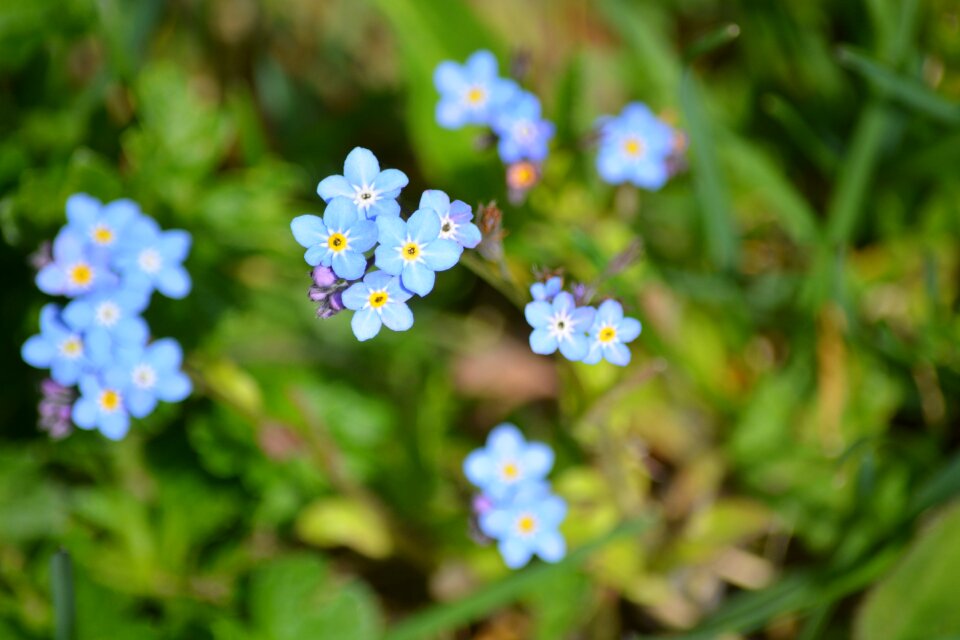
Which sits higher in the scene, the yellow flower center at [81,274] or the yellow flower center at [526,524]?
the yellow flower center at [81,274]

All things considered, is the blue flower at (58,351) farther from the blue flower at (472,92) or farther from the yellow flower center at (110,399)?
the blue flower at (472,92)

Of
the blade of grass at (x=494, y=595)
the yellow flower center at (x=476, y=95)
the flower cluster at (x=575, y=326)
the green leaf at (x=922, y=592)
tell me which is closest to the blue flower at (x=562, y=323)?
the flower cluster at (x=575, y=326)

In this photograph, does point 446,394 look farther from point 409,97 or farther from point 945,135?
point 945,135

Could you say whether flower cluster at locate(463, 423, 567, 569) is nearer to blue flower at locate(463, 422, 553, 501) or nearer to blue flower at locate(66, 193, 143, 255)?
blue flower at locate(463, 422, 553, 501)

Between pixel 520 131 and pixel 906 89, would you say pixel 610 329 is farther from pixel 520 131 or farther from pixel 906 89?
pixel 906 89

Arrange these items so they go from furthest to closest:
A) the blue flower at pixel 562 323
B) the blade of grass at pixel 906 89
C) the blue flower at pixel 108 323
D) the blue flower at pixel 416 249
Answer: the blade of grass at pixel 906 89
the blue flower at pixel 108 323
the blue flower at pixel 562 323
the blue flower at pixel 416 249

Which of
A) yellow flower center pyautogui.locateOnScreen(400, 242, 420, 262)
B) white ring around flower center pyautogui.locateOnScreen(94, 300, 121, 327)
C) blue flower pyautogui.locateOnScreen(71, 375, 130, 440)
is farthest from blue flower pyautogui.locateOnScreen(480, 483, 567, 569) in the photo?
white ring around flower center pyautogui.locateOnScreen(94, 300, 121, 327)

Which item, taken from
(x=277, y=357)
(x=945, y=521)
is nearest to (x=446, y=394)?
(x=277, y=357)
